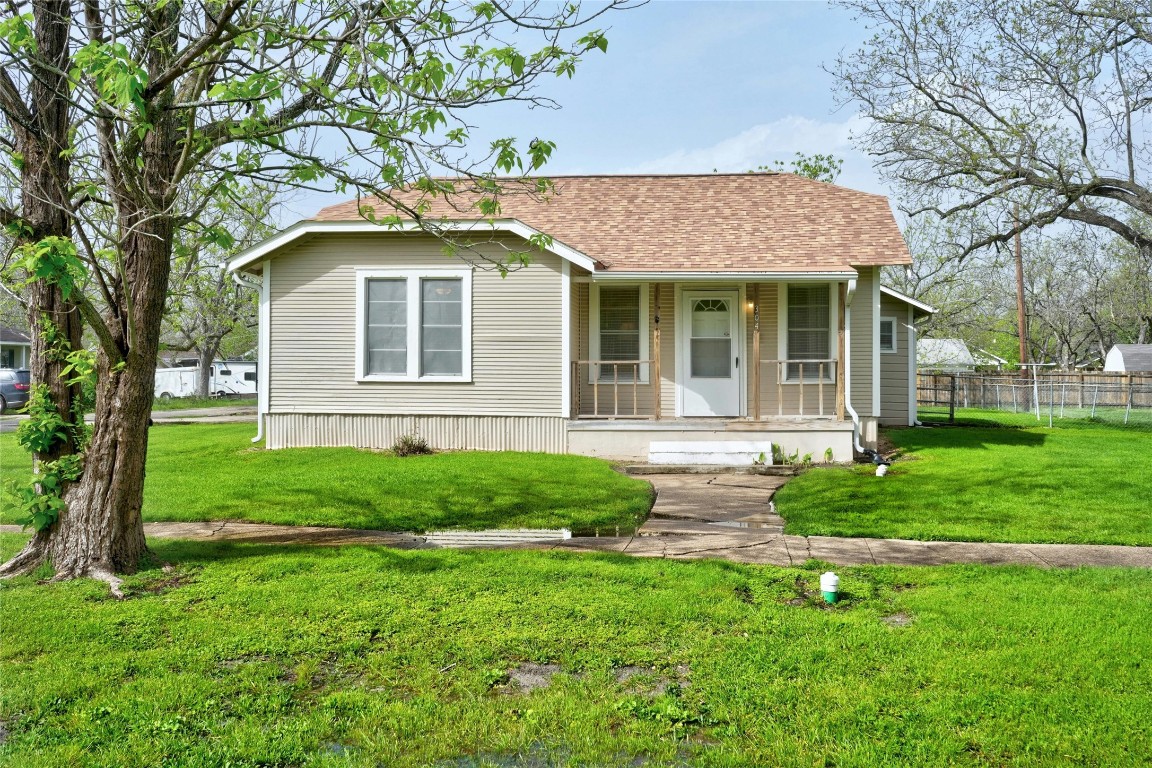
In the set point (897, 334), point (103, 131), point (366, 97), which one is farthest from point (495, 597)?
point (897, 334)

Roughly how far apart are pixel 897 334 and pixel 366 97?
15.3m

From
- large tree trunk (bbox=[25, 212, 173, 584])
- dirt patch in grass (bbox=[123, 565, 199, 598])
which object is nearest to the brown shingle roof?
large tree trunk (bbox=[25, 212, 173, 584])

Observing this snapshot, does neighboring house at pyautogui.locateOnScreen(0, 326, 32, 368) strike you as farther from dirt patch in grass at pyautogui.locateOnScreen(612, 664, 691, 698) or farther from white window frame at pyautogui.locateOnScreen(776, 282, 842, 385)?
dirt patch in grass at pyautogui.locateOnScreen(612, 664, 691, 698)

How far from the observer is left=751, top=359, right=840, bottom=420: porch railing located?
14406 millimetres

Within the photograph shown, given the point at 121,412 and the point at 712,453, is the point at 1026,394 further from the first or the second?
the point at 121,412

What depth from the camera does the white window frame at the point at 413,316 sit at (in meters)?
13.6

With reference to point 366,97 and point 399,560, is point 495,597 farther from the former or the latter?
point 366,97

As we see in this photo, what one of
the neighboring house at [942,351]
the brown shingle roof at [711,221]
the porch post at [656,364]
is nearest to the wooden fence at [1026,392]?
the neighboring house at [942,351]

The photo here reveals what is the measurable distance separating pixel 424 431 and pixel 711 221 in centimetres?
667

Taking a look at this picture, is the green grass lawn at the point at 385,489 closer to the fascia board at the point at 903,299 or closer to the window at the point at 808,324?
the window at the point at 808,324

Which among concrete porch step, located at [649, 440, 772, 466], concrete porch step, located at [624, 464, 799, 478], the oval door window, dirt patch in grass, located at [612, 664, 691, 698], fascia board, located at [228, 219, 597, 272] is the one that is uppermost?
fascia board, located at [228, 219, 597, 272]

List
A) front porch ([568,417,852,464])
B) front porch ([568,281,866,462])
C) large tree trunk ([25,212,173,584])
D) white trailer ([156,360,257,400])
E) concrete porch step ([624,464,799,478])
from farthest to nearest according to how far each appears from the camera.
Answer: white trailer ([156,360,257,400]) < front porch ([568,281,866,462]) < front porch ([568,417,852,464]) < concrete porch step ([624,464,799,478]) < large tree trunk ([25,212,173,584])

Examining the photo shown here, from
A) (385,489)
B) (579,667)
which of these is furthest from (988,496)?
(385,489)

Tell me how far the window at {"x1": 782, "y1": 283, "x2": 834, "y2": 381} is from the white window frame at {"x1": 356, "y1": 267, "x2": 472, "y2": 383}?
18.3ft
